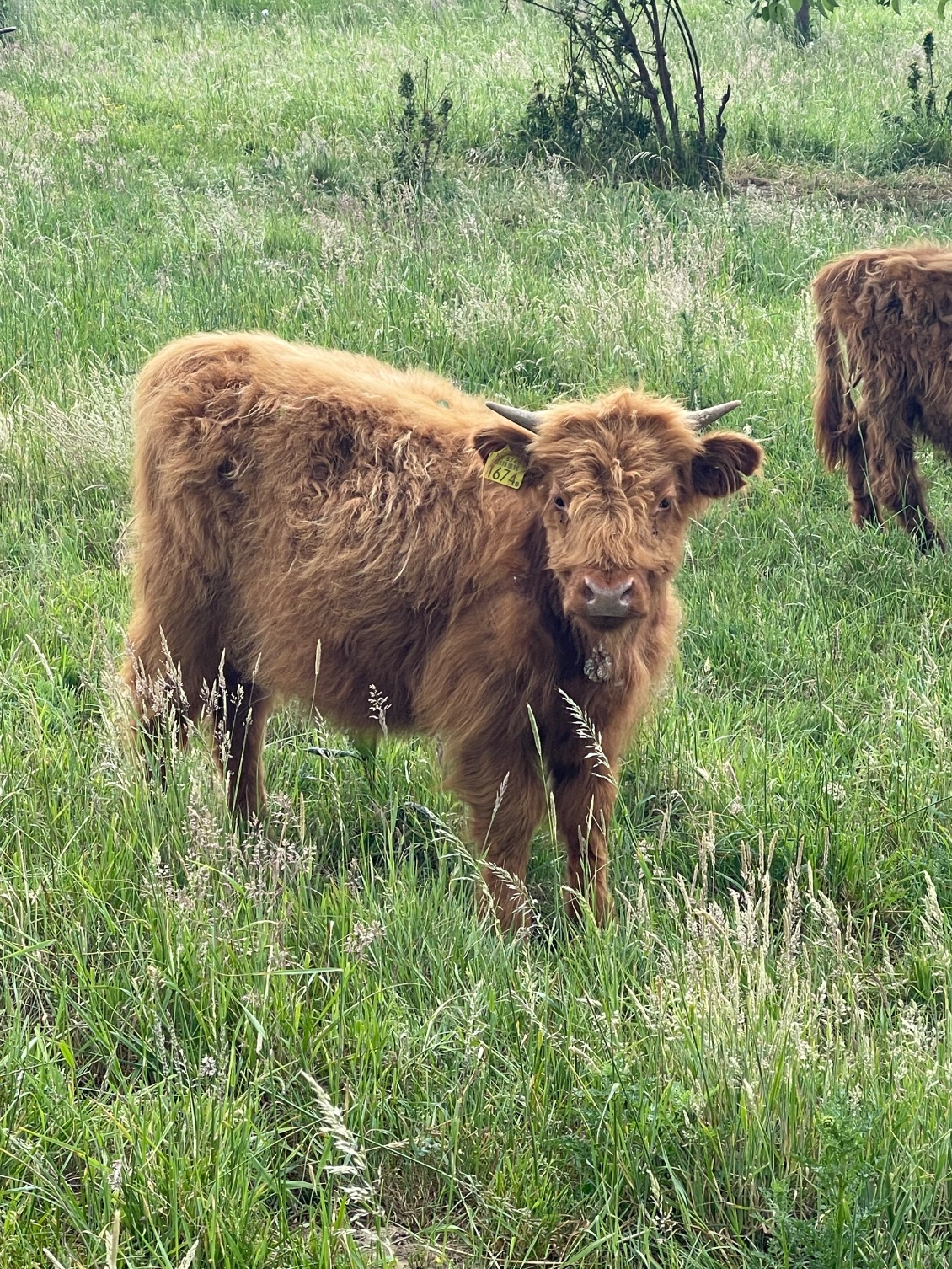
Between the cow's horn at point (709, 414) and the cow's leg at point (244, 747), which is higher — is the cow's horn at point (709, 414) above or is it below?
above

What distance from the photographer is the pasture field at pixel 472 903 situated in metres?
2.24

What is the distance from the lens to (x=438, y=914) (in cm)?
302

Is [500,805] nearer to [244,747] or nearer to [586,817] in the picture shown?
[586,817]

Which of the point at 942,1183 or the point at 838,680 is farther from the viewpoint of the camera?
the point at 838,680

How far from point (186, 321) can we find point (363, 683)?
4.10 meters

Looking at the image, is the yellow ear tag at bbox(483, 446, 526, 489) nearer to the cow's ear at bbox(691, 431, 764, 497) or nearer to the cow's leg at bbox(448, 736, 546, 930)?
the cow's ear at bbox(691, 431, 764, 497)

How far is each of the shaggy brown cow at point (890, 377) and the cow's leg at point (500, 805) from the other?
319 centimetres

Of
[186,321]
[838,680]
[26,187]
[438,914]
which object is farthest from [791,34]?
[438,914]

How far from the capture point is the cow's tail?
6359mm

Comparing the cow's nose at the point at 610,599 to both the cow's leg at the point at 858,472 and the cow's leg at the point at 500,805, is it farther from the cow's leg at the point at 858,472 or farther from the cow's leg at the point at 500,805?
the cow's leg at the point at 858,472

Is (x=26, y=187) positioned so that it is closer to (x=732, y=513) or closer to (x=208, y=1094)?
(x=732, y=513)

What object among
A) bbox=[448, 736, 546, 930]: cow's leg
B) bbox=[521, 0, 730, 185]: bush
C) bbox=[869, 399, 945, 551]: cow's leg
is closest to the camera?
bbox=[448, 736, 546, 930]: cow's leg

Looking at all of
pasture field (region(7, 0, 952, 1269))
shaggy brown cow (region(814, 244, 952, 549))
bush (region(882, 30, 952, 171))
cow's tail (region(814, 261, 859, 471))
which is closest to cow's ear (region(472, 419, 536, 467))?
pasture field (region(7, 0, 952, 1269))

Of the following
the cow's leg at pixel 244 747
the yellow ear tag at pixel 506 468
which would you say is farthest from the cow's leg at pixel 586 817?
the cow's leg at pixel 244 747
